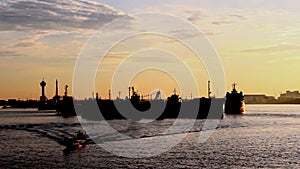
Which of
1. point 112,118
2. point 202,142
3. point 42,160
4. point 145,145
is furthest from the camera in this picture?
point 112,118

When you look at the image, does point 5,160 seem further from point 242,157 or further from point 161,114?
point 161,114

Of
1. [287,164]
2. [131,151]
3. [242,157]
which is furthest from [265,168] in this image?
[131,151]

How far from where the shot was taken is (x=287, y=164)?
62438 mm

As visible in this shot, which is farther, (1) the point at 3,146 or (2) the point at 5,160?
(1) the point at 3,146

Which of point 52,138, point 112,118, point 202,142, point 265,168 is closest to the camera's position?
point 265,168

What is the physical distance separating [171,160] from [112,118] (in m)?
120

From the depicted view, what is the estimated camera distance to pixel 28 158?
67.0 meters

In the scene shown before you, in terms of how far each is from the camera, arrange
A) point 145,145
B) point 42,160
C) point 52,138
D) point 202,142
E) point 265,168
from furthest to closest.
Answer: point 52,138 < point 202,142 < point 145,145 < point 42,160 < point 265,168

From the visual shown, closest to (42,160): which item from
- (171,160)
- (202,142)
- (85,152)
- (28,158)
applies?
(28,158)

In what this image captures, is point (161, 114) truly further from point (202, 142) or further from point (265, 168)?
point (265, 168)

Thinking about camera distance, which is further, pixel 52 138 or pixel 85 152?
pixel 52 138

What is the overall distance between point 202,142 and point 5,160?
3878 cm

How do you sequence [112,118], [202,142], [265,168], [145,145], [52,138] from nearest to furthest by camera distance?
[265,168] → [145,145] → [202,142] → [52,138] → [112,118]

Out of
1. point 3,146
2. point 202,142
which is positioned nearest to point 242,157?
point 202,142
